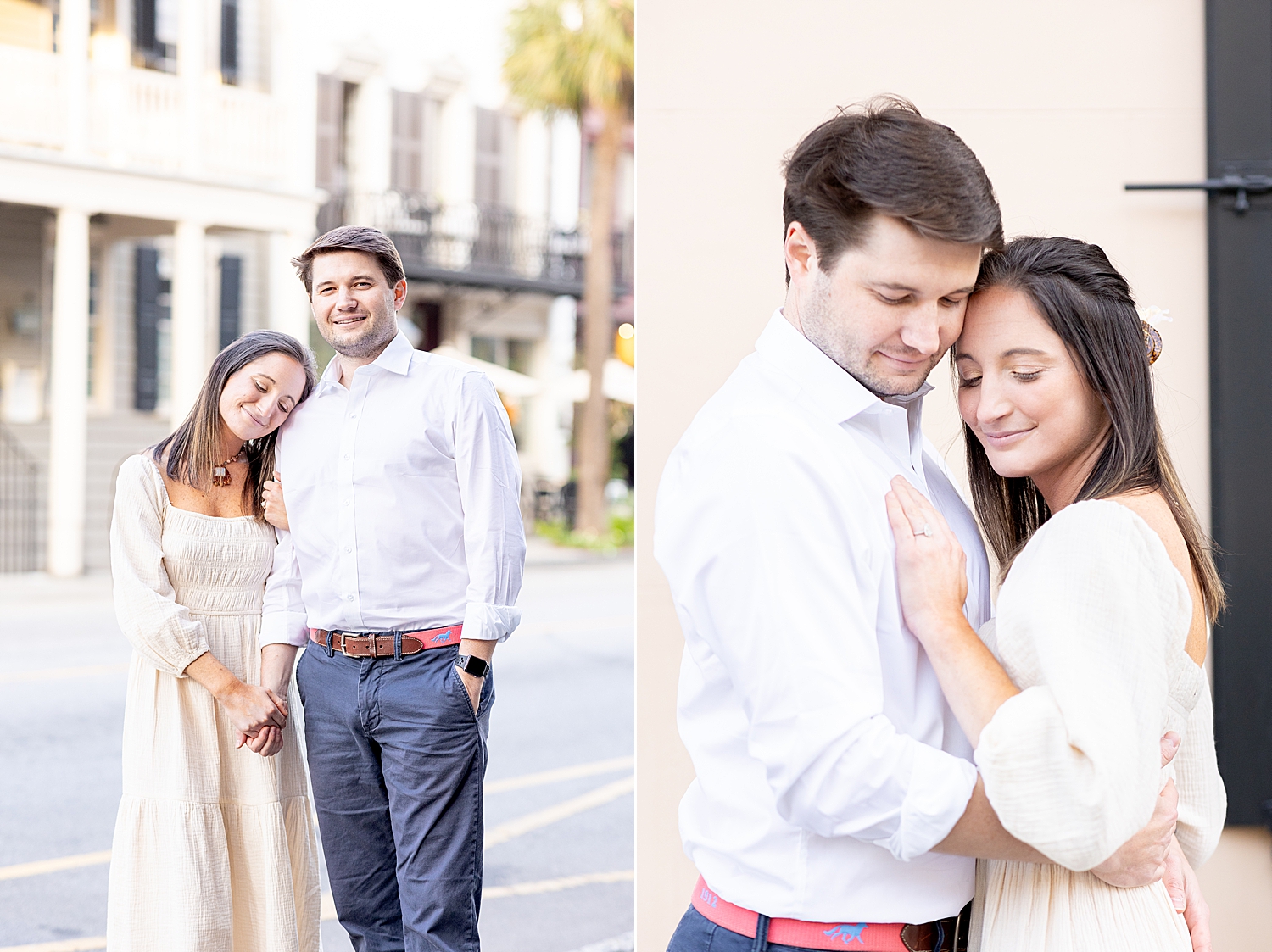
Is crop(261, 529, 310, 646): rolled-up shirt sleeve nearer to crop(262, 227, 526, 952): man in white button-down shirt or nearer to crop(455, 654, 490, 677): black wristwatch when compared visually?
crop(262, 227, 526, 952): man in white button-down shirt

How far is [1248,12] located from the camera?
286cm

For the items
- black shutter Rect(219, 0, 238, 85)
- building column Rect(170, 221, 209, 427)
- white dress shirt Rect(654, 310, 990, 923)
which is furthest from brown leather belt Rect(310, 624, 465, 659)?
black shutter Rect(219, 0, 238, 85)

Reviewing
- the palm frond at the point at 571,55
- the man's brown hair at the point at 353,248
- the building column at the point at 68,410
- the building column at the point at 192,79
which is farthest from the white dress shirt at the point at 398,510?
the palm frond at the point at 571,55

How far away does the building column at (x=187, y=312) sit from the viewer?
46.0 feet

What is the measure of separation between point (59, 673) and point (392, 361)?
644 centimetres

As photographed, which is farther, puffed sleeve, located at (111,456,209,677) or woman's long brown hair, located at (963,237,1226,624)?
puffed sleeve, located at (111,456,209,677)

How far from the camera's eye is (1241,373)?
9.48 ft

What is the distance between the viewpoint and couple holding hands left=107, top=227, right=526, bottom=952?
2.97m

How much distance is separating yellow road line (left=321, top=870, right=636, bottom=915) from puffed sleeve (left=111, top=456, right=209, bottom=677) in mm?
2037

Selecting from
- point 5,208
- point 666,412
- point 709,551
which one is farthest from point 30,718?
point 5,208

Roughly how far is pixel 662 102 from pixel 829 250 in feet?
5.54

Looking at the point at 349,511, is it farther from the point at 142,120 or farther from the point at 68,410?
the point at 142,120

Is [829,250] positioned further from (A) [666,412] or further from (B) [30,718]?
(B) [30,718]

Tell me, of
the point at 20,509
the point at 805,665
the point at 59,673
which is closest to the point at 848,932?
the point at 805,665
